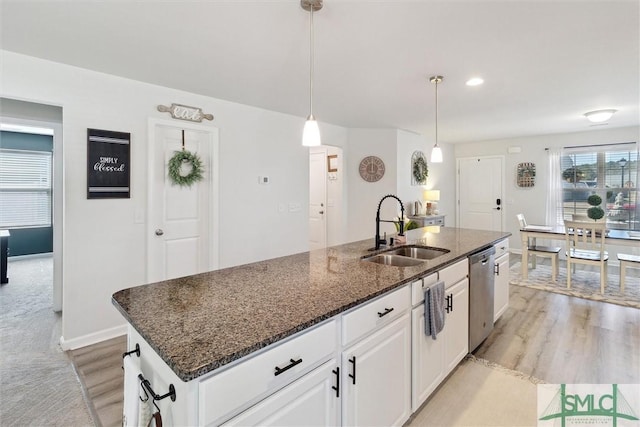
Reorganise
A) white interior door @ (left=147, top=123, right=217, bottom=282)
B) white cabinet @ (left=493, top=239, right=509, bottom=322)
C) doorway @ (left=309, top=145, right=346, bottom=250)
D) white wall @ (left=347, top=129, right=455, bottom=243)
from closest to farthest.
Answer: white cabinet @ (left=493, top=239, right=509, bottom=322), white interior door @ (left=147, top=123, right=217, bottom=282), white wall @ (left=347, top=129, right=455, bottom=243), doorway @ (left=309, top=145, right=346, bottom=250)

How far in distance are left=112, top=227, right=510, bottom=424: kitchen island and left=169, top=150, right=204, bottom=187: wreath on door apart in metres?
1.85

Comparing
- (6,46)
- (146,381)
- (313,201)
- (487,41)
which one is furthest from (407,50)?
(313,201)

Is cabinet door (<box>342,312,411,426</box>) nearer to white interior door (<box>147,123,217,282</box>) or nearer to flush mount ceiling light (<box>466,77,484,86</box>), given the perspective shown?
flush mount ceiling light (<box>466,77,484,86</box>)

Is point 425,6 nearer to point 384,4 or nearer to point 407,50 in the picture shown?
point 384,4

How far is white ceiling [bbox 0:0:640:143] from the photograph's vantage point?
191 cm

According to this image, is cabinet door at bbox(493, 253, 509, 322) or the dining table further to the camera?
the dining table

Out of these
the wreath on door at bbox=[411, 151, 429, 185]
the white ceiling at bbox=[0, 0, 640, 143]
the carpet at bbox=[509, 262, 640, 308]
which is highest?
the white ceiling at bbox=[0, 0, 640, 143]

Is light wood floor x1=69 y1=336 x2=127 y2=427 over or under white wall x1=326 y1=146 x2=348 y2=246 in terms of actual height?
under

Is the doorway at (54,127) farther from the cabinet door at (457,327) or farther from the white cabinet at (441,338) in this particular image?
the cabinet door at (457,327)

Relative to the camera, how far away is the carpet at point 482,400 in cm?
187

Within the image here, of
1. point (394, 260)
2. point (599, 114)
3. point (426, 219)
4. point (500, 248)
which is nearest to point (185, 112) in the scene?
point (394, 260)

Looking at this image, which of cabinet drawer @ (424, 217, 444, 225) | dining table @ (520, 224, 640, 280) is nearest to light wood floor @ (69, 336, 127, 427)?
cabinet drawer @ (424, 217, 444, 225)

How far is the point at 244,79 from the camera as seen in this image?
304cm

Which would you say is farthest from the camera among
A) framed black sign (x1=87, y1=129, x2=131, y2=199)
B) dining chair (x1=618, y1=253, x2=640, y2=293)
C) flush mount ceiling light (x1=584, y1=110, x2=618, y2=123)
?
flush mount ceiling light (x1=584, y1=110, x2=618, y2=123)
